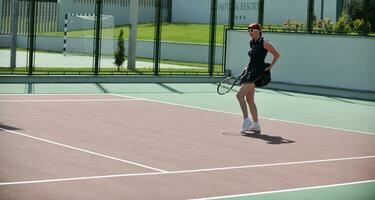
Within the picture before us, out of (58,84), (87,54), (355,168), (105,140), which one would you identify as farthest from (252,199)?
(87,54)

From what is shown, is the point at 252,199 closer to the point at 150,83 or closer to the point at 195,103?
the point at 195,103

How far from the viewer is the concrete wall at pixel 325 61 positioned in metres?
21.6

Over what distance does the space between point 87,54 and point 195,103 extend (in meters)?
19.1

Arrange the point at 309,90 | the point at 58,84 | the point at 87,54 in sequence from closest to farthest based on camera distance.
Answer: the point at 58,84
the point at 309,90
the point at 87,54

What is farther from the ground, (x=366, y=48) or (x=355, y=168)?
(x=366, y=48)

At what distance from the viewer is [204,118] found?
1520cm

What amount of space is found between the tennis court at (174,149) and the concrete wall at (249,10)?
33.0 ft

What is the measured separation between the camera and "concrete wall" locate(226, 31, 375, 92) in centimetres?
2164

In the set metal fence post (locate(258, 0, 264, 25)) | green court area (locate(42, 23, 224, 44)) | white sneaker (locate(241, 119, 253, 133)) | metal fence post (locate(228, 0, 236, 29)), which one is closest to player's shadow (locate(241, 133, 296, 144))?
white sneaker (locate(241, 119, 253, 133))

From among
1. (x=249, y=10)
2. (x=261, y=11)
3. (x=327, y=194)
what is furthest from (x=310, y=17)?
(x=327, y=194)

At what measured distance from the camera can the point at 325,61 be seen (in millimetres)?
22578

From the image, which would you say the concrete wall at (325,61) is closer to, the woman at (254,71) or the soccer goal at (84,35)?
the woman at (254,71)

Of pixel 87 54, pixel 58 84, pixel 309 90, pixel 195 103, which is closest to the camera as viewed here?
pixel 195 103

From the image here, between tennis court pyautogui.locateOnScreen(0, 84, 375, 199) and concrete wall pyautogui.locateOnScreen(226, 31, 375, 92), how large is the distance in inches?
105
